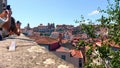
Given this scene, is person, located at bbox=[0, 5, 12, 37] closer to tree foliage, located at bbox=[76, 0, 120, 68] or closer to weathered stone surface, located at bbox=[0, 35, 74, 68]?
weathered stone surface, located at bbox=[0, 35, 74, 68]

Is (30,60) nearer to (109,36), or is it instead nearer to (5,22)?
(5,22)

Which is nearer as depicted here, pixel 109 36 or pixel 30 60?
pixel 30 60

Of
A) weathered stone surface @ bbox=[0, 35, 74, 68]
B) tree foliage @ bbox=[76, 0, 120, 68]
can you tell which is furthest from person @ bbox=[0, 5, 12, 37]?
tree foliage @ bbox=[76, 0, 120, 68]

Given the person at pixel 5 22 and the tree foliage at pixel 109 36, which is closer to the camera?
the person at pixel 5 22

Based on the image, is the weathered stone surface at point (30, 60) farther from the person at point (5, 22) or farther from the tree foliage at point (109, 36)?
the tree foliage at point (109, 36)

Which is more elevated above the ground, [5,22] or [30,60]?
[30,60]

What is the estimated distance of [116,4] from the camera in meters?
18.5

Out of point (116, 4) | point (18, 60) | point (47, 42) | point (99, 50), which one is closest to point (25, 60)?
point (18, 60)

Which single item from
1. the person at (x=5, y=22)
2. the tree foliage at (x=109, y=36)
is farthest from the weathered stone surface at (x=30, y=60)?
the tree foliage at (x=109, y=36)

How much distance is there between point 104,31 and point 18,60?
55.8 feet

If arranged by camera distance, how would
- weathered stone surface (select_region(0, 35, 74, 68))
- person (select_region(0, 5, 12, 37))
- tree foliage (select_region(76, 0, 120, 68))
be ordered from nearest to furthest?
weathered stone surface (select_region(0, 35, 74, 68)) < person (select_region(0, 5, 12, 37)) < tree foliage (select_region(76, 0, 120, 68))

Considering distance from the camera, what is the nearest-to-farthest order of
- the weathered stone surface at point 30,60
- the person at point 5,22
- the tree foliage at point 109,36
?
the weathered stone surface at point 30,60, the person at point 5,22, the tree foliage at point 109,36

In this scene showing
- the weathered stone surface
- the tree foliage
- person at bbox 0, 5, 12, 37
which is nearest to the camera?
Result: the weathered stone surface

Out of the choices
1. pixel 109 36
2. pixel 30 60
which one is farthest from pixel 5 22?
pixel 109 36
